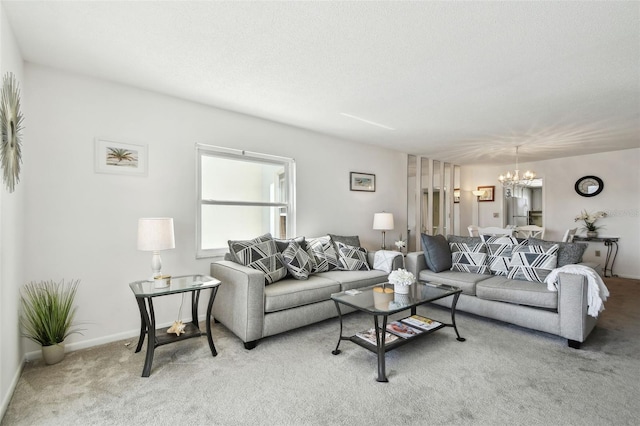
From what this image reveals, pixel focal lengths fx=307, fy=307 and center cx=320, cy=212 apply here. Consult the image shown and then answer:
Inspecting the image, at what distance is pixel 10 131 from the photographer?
6.28 ft

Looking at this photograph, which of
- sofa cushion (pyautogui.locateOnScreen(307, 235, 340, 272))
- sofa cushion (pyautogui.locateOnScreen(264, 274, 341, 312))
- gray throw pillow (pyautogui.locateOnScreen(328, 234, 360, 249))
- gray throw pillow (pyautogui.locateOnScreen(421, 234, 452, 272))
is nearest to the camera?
sofa cushion (pyautogui.locateOnScreen(264, 274, 341, 312))

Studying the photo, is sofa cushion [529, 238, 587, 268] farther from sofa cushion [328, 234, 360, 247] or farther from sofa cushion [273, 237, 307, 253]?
sofa cushion [273, 237, 307, 253]

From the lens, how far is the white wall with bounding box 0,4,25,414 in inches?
69.1

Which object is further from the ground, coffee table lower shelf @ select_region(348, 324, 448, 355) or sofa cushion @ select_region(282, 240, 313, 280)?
sofa cushion @ select_region(282, 240, 313, 280)

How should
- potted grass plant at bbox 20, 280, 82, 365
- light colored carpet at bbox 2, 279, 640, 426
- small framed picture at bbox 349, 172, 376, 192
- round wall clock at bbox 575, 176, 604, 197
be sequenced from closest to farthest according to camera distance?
light colored carpet at bbox 2, 279, 640, 426
potted grass plant at bbox 20, 280, 82, 365
small framed picture at bbox 349, 172, 376, 192
round wall clock at bbox 575, 176, 604, 197

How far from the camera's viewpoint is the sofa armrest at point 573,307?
8.11 ft

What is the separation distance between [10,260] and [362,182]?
4.10 metres

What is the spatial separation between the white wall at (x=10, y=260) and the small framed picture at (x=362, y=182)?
373 centimetres

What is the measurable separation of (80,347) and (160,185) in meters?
1.53

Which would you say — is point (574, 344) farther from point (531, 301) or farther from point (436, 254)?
point (436, 254)

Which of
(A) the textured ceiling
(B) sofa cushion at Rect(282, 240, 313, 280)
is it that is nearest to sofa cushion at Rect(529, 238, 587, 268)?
(A) the textured ceiling

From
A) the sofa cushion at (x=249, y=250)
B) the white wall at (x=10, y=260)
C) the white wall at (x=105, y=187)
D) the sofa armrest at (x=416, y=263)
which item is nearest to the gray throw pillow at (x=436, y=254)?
the sofa armrest at (x=416, y=263)

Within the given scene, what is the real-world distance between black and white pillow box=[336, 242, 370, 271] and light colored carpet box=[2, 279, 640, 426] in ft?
3.34

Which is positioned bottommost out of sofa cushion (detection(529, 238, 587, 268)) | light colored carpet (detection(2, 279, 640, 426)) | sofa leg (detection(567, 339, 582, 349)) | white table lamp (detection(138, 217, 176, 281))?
light colored carpet (detection(2, 279, 640, 426))
